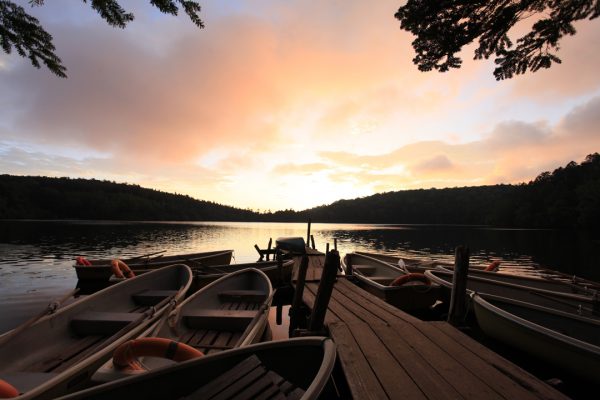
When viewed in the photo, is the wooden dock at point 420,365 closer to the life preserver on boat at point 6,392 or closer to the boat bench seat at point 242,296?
the boat bench seat at point 242,296

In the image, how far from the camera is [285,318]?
39.0 ft

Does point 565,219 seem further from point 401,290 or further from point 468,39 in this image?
point 468,39

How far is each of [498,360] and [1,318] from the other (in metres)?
15.1

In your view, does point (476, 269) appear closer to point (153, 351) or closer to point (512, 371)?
point (512, 371)

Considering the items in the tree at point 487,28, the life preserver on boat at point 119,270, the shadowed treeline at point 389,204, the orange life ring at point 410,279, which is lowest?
the life preserver on boat at point 119,270

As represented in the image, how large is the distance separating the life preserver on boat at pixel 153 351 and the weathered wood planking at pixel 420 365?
199 centimetres

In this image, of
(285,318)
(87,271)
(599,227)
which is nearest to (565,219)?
(599,227)

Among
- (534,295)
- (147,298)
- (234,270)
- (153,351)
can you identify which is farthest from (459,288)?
(234,270)

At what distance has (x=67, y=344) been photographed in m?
5.79

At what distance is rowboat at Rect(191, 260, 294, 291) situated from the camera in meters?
12.4

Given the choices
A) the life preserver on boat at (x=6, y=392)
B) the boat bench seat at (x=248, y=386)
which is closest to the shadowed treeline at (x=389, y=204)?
the boat bench seat at (x=248, y=386)

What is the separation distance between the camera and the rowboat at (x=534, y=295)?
7668 millimetres

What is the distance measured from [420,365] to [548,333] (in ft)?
11.3

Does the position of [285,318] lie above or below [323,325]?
below
